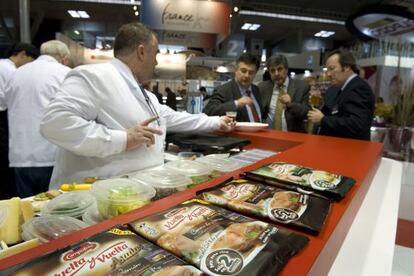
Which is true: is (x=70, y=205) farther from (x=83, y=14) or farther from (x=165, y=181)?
(x=83, y=14)

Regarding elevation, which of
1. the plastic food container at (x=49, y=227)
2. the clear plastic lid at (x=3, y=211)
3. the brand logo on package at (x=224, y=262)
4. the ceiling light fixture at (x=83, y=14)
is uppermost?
the ceiling light fixture at (x=83, y=14)

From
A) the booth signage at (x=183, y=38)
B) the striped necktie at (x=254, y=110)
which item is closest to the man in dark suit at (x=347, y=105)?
the striped necktie at (x=254, y=110)

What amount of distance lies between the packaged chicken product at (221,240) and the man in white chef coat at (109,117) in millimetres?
855

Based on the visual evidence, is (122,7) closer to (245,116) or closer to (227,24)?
(227,24)

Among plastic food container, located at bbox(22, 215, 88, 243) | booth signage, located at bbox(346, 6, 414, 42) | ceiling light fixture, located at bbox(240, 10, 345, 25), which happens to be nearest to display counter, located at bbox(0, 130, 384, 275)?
plastic food container, located at bbox(22, 215, 88, 243)

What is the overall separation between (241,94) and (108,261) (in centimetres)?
251

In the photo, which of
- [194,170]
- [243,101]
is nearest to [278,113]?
[243,101]

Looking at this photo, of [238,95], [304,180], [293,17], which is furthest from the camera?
[293,17]

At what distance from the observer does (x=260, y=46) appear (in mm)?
15609

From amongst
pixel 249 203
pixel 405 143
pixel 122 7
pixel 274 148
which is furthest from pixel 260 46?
pixel 249 203

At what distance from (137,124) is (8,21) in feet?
43.3

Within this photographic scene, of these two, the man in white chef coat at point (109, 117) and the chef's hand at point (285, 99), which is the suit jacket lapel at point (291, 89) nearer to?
the chef's hand at point (285, 99)

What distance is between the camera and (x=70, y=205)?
98 centimetres

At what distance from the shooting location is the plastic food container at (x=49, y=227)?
2.79 feet
